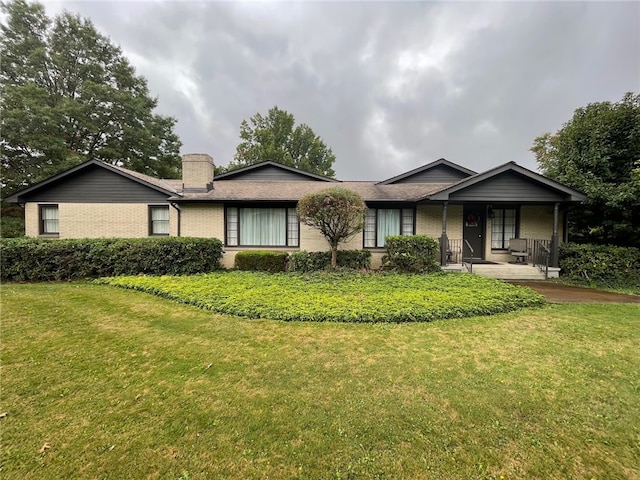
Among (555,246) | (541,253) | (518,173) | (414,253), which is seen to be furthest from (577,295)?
(518,173)

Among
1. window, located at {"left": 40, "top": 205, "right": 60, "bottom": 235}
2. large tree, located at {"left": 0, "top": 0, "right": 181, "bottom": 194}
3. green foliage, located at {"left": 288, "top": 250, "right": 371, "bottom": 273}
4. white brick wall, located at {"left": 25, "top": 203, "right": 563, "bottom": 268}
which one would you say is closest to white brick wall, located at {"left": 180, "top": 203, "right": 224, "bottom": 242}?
white brick wall, located at {"left": 25, "top": 203, "right": 563, "bottom": 268}

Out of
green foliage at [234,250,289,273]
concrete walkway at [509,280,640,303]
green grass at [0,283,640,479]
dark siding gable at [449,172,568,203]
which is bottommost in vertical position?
green grass at [0,283,640,479]

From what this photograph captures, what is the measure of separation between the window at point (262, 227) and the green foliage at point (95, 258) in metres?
2.10

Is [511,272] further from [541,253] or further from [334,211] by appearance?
[334,211]

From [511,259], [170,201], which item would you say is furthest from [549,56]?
[170,201]

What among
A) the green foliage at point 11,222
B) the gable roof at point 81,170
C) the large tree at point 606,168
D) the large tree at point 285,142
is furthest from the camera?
the large tree at point 285,142

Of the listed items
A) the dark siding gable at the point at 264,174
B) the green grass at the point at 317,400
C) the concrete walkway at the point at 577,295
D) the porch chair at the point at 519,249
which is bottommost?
the green grass at the point at 317,400

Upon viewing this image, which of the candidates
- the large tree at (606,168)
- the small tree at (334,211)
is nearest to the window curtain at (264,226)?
the small tree at (334,211)

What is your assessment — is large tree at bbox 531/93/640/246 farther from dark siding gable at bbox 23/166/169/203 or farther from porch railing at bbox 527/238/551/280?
dark siding gable at bbox 23/166/169/203

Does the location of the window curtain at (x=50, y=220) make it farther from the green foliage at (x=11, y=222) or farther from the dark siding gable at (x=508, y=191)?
the dark siding gable at (x=508, y=191)

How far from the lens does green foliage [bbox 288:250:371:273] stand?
→ 396 inches

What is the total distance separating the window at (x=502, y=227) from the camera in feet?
39.8

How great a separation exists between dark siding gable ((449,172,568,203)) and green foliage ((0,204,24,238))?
80.1 feet

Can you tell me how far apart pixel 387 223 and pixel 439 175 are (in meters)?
5.27
